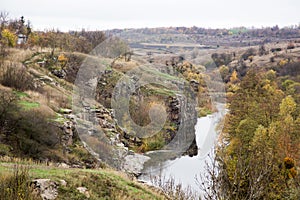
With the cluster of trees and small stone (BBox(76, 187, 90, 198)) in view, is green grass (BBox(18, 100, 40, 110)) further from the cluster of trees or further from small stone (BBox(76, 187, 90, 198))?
the cluster of trees

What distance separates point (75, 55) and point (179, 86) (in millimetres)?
15615

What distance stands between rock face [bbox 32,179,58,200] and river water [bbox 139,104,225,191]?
7236 millimetres

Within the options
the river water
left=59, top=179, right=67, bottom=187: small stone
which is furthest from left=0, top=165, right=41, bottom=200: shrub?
the river water

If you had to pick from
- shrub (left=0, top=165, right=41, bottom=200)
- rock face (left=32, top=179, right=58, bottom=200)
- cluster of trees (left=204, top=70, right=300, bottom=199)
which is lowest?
cluster of trees (left=204, top=70, right=300, bottom=199)

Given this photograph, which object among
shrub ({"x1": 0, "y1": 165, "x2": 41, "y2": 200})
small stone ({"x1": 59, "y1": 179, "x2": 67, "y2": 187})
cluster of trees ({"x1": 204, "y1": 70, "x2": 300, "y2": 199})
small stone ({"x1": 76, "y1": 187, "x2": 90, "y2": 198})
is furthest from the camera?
cluster of trees ({"x1": 204, "y1": 70, "x2": 300, "y2": 199})

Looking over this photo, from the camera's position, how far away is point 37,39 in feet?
170

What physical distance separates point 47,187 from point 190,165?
1989 centimetres

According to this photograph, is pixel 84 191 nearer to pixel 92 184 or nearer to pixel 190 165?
pixel 92 184

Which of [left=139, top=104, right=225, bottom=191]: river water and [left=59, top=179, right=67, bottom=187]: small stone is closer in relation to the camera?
[left=59, top=179, right=67, bottom=187]: small stone

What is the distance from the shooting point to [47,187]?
10.8m

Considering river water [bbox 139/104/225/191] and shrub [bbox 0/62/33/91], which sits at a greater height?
shrub [bbox 0/62/33/91]

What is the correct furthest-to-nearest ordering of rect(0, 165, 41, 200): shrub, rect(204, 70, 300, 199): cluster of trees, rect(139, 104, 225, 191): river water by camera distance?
rect(139, 104, 225, 191): river water < rect(204, 70, 300, 199): cluster of trees < rect(0, 165, 41, 200): shrub

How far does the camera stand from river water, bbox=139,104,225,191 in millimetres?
24594

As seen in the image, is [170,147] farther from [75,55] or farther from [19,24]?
[19,24]
